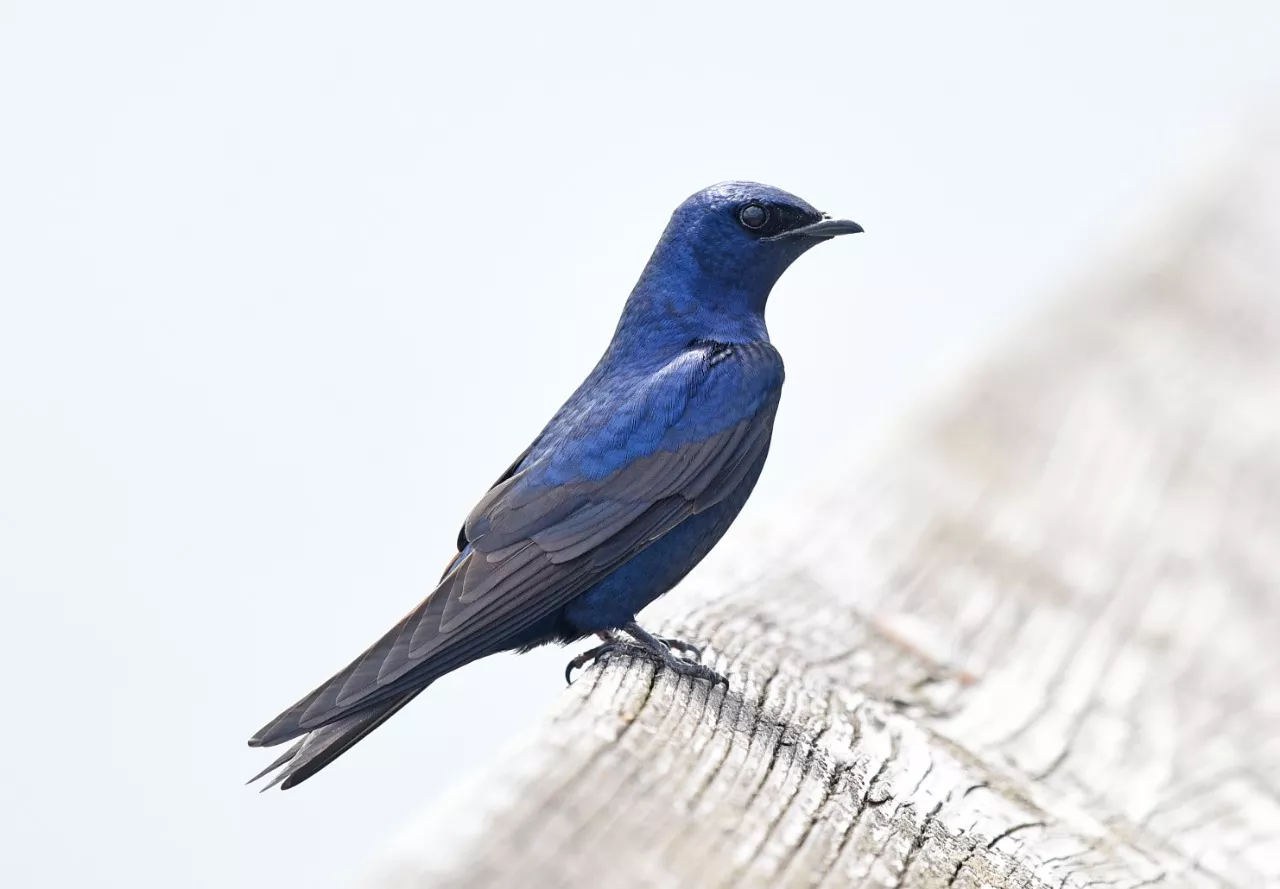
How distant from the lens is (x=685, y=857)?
73.1 inches

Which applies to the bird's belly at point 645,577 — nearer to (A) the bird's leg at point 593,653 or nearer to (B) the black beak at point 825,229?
(A) the bird's leg at point 593,653

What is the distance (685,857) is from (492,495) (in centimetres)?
185

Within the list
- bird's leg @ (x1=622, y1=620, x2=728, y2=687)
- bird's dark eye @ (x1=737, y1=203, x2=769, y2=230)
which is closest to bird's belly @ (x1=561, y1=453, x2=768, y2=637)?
bird's leg @ (x1=622, y1=620, x2=728, y2=687)

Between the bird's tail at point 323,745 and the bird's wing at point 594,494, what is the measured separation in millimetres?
108

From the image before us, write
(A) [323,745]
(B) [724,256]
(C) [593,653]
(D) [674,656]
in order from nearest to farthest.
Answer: (D) [674,656]
(A) [323,745]
(C) [593,653]
(B) [724,256]

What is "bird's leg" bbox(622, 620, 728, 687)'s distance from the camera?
8.80 ft

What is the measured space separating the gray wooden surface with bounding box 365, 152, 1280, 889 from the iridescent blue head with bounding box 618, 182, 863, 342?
21.2 inches

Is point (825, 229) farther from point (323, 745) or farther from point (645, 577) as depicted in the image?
point (323, 745)

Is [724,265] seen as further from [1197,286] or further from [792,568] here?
[1197,286]

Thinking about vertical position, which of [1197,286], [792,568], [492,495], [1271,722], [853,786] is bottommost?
[853,786]

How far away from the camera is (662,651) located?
284cm

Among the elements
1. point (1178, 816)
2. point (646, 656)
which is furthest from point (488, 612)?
point (1178, 816)

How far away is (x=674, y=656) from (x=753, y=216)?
1566 mm

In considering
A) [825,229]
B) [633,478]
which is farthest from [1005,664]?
[825,229]
